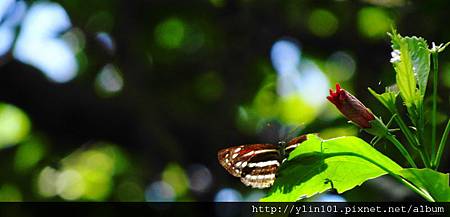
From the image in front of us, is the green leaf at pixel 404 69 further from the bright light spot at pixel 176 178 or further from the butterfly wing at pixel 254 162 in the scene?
the bright light spot at pixel 176 178

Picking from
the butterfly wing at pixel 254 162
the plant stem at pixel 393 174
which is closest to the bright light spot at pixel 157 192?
the butterfly wing at pixel 254 162

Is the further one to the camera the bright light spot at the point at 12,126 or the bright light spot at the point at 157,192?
the bright light spot at the point at 12,126

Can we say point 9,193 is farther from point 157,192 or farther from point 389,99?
point 389,99

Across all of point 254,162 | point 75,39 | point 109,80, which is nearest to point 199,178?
point 109,80

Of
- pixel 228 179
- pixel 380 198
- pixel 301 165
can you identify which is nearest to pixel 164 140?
pixel 228 179

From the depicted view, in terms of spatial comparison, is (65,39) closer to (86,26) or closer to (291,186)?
(86,26)

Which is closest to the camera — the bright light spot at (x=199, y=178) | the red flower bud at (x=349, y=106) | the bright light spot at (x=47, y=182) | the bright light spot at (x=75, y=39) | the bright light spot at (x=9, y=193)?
the red flower bud at (x=349, y=106)

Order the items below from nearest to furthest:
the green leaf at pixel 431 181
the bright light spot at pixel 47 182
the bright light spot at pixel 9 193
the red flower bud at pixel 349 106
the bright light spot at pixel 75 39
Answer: the green leaf at pixel 431 181, the red flower bud at pixel 349 106, the bright light spot at pixel 9 193, the bright light spot at pixel 47 182, the bright light spot at pixel 75 39

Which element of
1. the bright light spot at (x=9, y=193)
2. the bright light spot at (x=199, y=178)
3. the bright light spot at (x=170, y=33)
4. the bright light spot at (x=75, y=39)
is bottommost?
the bright light spot at (x=9, y=193)
